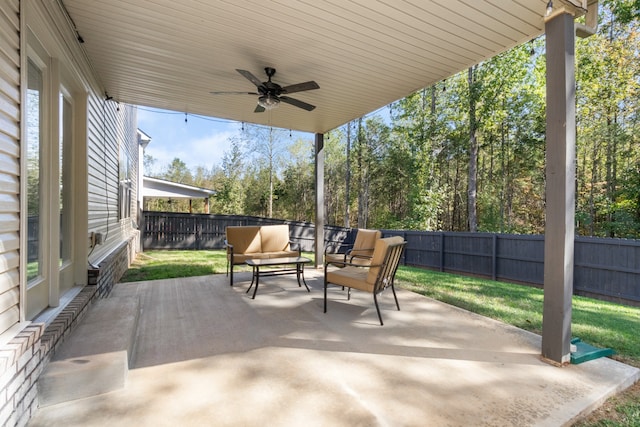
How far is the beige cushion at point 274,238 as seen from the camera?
235 inches

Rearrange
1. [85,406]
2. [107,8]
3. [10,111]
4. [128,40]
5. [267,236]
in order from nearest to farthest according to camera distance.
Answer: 1. [10,111]
2. [85,406]
3. [107,8]
4. [128,40]
5. [267,236]

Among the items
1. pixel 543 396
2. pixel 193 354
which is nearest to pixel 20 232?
pixel 193 354

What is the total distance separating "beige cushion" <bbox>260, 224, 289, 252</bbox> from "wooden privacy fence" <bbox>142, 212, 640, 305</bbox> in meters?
5.21

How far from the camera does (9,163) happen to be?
5.83ft

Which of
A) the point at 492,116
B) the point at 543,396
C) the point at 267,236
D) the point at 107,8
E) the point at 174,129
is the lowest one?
the point at 543,396

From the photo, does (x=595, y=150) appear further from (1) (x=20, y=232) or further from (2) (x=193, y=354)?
(1) (x=20, y=232)

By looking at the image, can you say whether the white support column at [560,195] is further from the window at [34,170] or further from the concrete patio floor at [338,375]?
the window at [34,170]

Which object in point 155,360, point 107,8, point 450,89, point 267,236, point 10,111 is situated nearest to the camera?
point 10,111

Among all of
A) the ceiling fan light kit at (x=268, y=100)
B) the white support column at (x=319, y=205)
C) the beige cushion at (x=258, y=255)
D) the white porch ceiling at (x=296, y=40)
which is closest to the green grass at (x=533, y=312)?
the white support column at (x=319, y=205)

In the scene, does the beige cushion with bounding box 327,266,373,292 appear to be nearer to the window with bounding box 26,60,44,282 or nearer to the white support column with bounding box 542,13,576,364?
the white support column with bounding box 542,13,576,364

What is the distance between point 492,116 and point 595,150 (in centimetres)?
444

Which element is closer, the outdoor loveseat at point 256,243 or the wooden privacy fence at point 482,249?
the outdoor loveseat at point 256,243

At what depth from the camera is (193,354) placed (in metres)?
2.64

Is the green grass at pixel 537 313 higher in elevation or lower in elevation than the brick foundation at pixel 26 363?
lower
